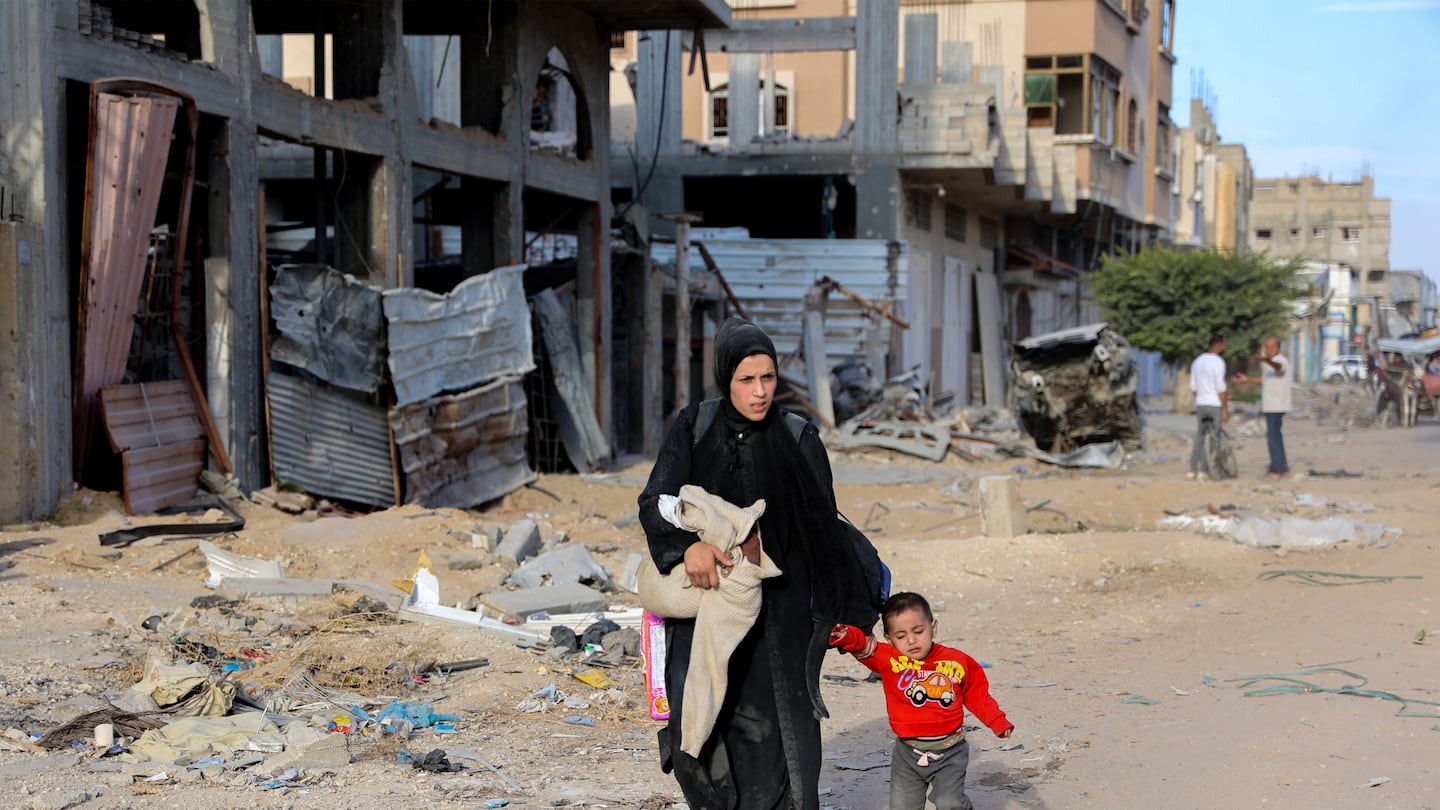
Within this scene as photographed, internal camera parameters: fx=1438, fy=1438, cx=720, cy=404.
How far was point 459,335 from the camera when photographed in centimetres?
1378

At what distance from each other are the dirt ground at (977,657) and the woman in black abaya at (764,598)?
1.39m

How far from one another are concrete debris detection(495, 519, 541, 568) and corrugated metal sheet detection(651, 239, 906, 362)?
13094 millimetres

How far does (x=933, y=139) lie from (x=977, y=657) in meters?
18.3

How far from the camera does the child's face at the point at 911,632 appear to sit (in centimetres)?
404

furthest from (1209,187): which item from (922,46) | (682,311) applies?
(682,311)

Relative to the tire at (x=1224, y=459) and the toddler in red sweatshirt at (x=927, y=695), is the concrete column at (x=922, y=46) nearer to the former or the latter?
the tire at (x=1224, y=459)

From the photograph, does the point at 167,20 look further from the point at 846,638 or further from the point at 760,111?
the point at 760,111

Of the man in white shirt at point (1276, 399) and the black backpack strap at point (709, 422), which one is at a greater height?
the black backpack strap at point (709, 422)

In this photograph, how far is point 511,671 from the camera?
7195 mm

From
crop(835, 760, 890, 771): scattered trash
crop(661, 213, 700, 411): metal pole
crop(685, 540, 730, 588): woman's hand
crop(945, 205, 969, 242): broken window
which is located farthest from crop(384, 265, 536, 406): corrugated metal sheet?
crop(945, 205, 969, 242): broken window

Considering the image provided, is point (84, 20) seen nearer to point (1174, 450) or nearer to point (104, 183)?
point (104, 183)

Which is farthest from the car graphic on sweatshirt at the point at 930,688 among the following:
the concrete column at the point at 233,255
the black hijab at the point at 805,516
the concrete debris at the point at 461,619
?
the concrete column at the point at 233,255

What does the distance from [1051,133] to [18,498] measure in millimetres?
23126

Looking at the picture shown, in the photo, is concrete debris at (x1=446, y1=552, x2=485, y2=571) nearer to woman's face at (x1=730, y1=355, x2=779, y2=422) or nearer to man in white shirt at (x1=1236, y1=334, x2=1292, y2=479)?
woman's face at (x1=730, y1=355, x2=779, y2=422)
